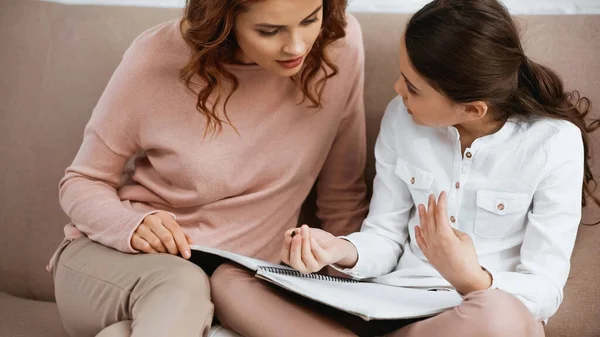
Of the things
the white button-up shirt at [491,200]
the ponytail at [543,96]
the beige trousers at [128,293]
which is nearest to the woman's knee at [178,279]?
the beige trousers at [128,293]

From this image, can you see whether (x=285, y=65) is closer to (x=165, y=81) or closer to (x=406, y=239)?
(x=165, y=81)

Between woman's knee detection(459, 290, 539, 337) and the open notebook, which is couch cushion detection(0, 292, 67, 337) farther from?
woman's knee detection(459, 290, 539, 337)

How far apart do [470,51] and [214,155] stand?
503 mm

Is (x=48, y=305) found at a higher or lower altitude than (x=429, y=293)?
lower

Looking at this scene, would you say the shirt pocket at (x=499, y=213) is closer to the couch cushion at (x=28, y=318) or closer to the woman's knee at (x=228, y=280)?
the woman's knee at (x=228, y=280)

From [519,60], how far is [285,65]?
0.39 m

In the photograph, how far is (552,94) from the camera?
1424mm

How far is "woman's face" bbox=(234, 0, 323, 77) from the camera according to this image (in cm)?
133

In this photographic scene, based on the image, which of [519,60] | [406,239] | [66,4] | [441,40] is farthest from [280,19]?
[66,4]


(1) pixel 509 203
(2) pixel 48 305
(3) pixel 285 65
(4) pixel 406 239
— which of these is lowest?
(2) pixel 48 305

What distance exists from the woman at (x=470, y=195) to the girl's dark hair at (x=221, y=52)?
166 millimetres

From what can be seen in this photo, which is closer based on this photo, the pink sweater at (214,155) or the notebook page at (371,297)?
the notebook page at (371,297)

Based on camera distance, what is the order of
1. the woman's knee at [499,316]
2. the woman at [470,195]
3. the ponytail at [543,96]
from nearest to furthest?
the woman's knee at [499,316]
the woman at [470,195]
the ponytail at [543,96]

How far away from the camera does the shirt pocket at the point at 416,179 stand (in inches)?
58.4
